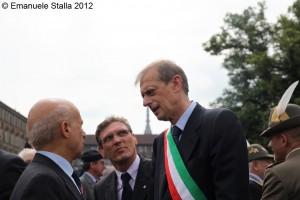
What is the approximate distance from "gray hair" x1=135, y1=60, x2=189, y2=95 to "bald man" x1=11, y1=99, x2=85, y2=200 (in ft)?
→ 1.97

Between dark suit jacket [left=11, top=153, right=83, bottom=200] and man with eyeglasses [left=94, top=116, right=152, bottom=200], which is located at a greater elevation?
dark suit jacket [left=11, top=153, right=83, bottom=200]

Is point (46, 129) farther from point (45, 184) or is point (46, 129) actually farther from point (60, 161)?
point (45, 184)

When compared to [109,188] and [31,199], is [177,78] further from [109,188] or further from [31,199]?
[109,188]

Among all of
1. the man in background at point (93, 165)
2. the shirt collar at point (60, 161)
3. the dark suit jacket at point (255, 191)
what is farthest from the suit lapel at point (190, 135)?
the man in background at point (93, 165)

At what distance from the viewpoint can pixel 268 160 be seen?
752 centimetres

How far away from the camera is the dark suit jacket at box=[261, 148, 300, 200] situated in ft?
12.7

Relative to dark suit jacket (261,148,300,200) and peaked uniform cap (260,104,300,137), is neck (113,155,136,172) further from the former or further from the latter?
dark suit jacket (261,148,300,200)

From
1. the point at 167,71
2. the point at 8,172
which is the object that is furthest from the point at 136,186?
the point at 167,71

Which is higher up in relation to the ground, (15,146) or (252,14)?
(252,14)

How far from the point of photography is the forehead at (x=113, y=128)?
5766 mm

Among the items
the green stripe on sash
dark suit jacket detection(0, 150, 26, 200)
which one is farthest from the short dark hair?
the green stripe on sash

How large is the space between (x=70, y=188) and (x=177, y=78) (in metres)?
1.08

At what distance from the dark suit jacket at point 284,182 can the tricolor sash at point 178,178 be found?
0.56 m

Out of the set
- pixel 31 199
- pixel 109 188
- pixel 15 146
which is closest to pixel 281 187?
pixel 31 199
